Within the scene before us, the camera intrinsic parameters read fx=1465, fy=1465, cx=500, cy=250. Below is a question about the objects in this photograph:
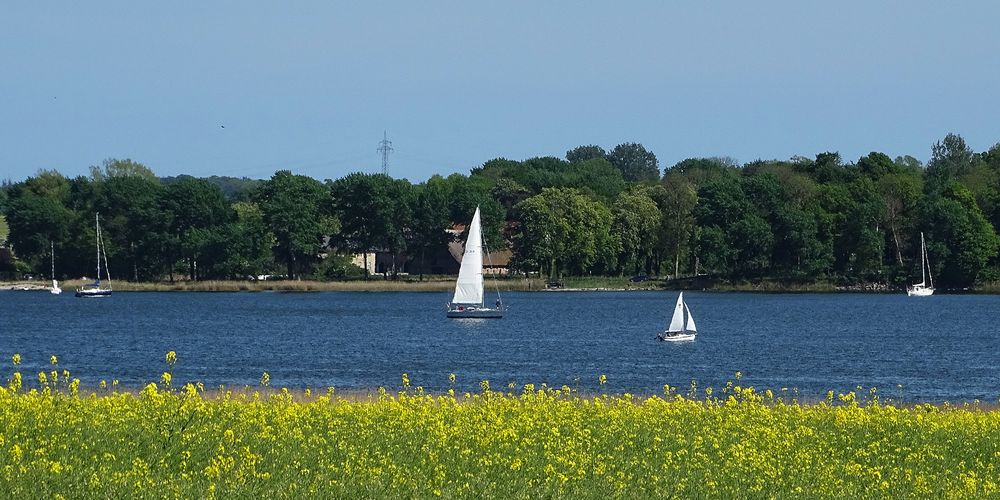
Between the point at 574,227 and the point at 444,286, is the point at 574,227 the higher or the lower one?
the higher one

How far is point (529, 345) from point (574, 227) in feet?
259

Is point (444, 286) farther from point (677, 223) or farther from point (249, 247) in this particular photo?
point (677, 223)

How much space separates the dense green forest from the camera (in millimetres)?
149000

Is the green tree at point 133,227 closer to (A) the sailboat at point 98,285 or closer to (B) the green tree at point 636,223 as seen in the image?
(A) the sailboat at point 98,285

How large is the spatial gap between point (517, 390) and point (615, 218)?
115 metres

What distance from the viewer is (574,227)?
15362 cm

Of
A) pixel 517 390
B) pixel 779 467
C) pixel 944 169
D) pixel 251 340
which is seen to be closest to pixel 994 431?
pixel 779 467

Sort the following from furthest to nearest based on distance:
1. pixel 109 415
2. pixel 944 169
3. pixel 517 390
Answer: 1. pixel 944 169
2. pixel 517 390
3. pixel 109 415

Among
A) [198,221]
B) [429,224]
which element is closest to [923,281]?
[429,224]

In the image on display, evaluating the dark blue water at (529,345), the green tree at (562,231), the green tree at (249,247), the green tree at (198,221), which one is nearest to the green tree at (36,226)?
the green tree at (198,221)

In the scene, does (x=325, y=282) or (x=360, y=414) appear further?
(x=325, y=282)

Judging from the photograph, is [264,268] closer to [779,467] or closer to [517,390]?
[517,390]

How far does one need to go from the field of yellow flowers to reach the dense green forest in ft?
406

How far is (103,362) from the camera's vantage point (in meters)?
61.0
